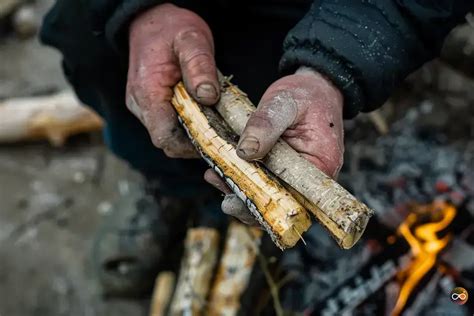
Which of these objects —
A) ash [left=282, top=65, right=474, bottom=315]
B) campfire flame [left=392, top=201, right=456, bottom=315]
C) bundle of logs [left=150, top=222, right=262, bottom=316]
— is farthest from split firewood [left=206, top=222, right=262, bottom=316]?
campfire flame [left=392, top=201, right=456, bottom=315]

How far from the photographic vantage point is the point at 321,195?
1.28 m

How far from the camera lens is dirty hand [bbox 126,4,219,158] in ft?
5.27

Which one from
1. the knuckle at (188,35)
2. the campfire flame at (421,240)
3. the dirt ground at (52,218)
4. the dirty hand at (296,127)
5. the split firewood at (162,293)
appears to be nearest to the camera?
the dirty hand at (296,127)

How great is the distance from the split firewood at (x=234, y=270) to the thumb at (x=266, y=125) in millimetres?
716

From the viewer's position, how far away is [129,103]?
177 cm

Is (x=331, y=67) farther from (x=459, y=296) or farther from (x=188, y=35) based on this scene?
(x=459, y=296)

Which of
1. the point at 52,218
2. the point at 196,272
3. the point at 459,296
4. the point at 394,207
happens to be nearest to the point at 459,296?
the point at 459,296

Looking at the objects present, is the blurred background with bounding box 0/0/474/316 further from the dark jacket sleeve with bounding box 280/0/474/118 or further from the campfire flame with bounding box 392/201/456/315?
the dark jacket sleeve with bounding box 280/0/474/118

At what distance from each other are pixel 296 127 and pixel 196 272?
767 mm

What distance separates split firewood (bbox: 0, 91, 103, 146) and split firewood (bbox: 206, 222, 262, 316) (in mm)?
931

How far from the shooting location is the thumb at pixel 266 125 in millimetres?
1343

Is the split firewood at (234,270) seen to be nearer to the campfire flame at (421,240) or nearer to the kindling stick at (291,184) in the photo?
the campfire flame at (421,240)

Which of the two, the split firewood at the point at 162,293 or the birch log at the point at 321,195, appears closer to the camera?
the birch log at the point at 321,195

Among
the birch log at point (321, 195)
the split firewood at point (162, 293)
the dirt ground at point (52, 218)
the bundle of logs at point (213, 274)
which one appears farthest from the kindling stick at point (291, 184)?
the dirt ground at point (52, 218)
